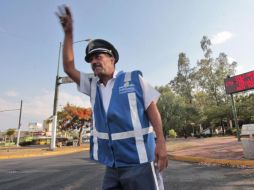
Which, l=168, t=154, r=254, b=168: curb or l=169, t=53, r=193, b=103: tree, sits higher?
l=169, t=53, r=193, b=103: tree

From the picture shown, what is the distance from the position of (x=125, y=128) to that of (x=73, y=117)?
31.3 meters

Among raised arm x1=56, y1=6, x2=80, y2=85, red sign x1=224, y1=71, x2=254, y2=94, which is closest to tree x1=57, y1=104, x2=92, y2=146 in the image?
red sign x1=224, y1=71, x2=254, y2=94

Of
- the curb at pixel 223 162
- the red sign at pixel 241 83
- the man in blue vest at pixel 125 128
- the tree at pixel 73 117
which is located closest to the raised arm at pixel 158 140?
the man in blue vest at pixel 125 128

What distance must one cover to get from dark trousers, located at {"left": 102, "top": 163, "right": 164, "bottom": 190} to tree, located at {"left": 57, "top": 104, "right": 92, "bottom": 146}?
29.6 metres

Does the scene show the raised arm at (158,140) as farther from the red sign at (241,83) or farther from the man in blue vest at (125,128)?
the red sign at (241,83)

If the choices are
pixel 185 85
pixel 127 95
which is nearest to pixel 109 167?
pixel 127 95

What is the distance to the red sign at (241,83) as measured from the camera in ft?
65.3

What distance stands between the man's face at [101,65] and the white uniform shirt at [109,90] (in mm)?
74

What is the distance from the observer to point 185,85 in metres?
53.1

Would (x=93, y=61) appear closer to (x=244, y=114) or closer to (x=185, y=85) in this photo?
(x=244, y=114)

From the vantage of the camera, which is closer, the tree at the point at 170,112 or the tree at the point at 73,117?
the tree at the point at 73,117

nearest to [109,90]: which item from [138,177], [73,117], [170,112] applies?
[138,177]

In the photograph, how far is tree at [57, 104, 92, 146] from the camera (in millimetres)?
31898

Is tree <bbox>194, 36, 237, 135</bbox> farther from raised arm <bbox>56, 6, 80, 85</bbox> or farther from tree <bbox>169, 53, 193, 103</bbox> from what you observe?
raised arm <bbox>56, 6, 80, 85</bbox>
